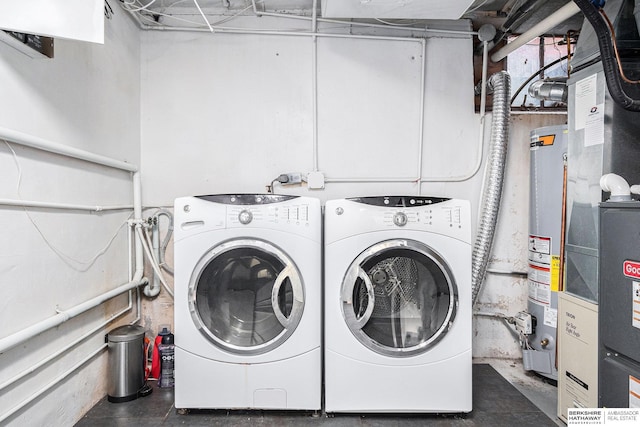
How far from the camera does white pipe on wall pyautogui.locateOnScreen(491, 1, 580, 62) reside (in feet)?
6.09

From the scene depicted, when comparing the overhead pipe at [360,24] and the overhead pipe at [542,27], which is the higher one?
the overhead pipe at [360,24]

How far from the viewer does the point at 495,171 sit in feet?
7.86

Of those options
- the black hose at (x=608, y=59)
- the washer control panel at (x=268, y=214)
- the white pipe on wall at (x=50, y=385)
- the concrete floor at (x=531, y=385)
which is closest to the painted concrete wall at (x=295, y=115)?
the white pipe on wall at (x=50, y=385)

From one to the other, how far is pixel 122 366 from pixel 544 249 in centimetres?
247

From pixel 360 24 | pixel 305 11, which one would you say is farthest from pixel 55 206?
pixel 360 24

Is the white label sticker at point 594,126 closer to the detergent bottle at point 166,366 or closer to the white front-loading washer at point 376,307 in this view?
the white front-loading washer at point 376,307

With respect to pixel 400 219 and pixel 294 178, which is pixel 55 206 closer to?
pixel 294 178

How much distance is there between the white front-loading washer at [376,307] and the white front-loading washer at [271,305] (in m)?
0.10

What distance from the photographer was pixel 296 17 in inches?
100

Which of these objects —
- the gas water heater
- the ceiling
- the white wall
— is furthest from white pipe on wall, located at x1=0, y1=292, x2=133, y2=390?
the gas water heater

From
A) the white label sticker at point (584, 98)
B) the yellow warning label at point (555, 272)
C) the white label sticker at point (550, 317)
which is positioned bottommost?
the white label sticker at point (550, 317)

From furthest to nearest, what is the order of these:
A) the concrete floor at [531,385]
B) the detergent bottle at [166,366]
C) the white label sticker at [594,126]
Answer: the detergent bottle at [166,366] < the concrete floor at [531,385] < the white label sticker at [594,126]

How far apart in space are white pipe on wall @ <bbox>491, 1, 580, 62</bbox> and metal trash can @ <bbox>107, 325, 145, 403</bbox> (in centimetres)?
273

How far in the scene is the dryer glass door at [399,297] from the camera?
1819 millimetres
